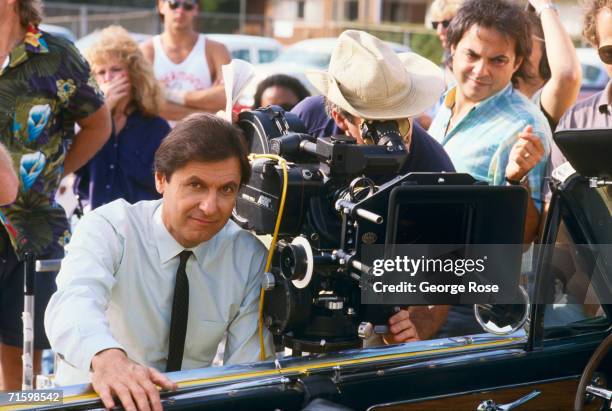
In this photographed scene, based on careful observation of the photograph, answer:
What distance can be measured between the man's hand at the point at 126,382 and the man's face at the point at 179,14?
404 cm

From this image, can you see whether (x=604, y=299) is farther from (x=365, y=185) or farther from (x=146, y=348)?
(x=146, y=348)

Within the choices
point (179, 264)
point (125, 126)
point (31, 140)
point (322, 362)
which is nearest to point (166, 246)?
point (179, 264)

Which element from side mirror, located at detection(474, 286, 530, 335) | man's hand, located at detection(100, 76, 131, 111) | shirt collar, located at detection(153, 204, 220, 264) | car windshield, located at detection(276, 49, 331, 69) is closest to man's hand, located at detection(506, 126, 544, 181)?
side mirror, located at detection(474, 286, 530, 335)

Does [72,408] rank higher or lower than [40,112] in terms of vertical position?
lower

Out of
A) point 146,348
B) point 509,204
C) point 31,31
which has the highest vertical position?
point 31,31

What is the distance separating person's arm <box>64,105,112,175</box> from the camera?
3973 millimetres

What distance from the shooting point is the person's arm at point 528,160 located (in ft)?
10.9

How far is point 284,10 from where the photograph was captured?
35.9 m

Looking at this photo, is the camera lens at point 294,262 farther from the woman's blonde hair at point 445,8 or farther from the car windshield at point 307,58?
the car windshield at point 307,58

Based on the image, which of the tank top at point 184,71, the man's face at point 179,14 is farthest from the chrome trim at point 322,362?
the man's face at point 179,14

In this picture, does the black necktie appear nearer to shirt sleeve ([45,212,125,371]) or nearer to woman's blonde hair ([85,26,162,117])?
shirt sleeve ([45,212,125,371])

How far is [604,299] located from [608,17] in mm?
1223

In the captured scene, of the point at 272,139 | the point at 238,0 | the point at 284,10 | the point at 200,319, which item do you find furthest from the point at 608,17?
the point at 284,10

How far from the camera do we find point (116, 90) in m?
4.83
